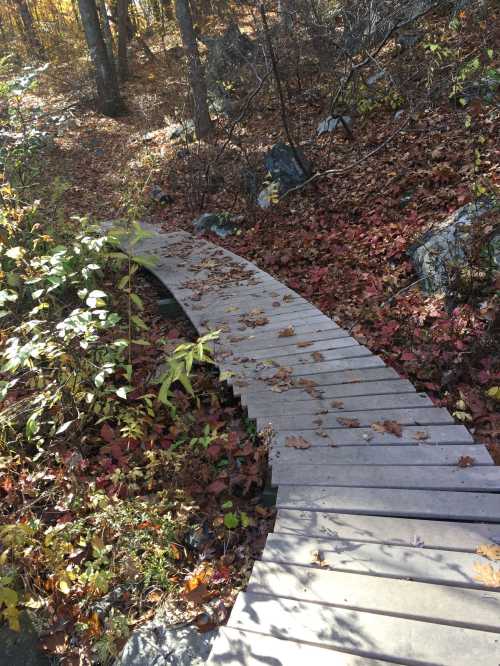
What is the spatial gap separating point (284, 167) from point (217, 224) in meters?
1.81

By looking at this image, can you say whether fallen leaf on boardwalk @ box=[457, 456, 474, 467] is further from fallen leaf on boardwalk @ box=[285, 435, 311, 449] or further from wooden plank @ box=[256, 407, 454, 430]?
fallen leaf on boardwalk @ box=[285, 435, 311, 449]

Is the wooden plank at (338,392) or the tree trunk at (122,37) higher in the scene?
the tree trunk at (122,37)

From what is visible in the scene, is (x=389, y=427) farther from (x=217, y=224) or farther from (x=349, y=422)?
(x=217, y=224)

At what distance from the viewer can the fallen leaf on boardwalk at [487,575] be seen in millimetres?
2361

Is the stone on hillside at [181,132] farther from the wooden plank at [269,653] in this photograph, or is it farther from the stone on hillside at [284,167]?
the wooden plank at [269,653]

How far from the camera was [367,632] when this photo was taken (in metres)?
2.25

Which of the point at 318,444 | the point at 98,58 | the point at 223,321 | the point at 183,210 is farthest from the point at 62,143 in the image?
the point at 318,444

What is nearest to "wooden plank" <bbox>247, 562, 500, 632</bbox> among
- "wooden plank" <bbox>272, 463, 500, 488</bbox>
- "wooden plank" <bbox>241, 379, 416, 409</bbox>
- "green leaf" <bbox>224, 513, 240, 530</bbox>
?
"wooden plank" <bbox>272, 463, 500, 488</bbox>

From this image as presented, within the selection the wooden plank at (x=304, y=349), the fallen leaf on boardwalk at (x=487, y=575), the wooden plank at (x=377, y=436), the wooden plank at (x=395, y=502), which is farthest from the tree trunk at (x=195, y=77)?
the fallen leaf on boardwalk at (x=487, y=575)

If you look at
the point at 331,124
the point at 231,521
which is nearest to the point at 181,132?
the point at 331,124

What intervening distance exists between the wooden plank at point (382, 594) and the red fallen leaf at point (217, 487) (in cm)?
121

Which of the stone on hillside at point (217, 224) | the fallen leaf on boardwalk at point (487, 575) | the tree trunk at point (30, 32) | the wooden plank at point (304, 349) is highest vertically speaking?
the tree trunk at point (30, 32)

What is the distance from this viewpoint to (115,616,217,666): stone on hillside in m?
2.78

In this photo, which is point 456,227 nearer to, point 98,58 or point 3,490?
point 3,490
